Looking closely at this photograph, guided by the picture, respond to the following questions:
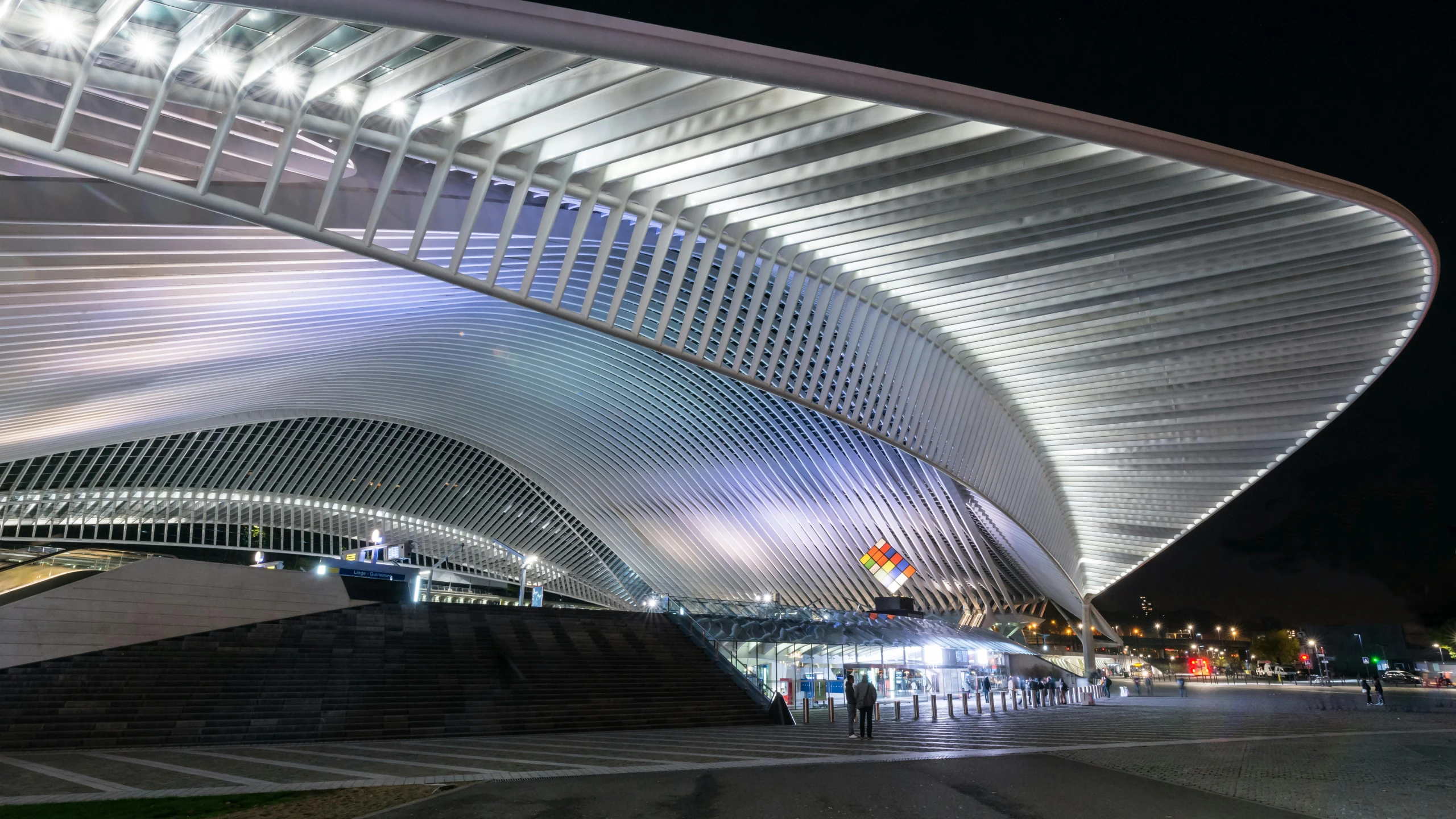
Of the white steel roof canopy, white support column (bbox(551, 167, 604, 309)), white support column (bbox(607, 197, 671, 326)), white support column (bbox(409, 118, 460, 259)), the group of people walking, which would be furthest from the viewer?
the group of people walking

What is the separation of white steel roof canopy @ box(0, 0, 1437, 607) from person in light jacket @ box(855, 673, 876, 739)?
6.35 m

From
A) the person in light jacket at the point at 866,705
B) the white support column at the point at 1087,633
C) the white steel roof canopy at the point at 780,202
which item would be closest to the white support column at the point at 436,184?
the white steel roof canopy at the point at 780,202

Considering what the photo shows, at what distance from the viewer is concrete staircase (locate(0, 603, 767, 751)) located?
14.2 metres

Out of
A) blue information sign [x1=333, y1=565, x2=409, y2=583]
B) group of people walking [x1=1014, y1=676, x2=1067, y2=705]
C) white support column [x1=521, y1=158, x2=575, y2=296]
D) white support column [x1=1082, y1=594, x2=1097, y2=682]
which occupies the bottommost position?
group of people walking [x1=1014, y1=676, x2=1067, y2=705]

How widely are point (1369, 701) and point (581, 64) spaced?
1250 inches

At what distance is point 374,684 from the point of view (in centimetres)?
1673

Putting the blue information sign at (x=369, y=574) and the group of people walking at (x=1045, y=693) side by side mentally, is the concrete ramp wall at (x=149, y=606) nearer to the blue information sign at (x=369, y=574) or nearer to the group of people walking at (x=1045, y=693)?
the blue information sign at (x=369, y=574)

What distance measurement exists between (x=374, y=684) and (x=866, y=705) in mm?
10234

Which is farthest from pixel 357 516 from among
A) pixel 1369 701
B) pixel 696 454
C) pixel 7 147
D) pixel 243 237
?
pixel 1369 701

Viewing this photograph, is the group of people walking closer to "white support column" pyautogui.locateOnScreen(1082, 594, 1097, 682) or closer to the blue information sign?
"white support column" pyautogui.locateOnScreen(1082, 594, 1097, 682)

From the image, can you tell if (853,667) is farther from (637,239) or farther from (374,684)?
(637,239)

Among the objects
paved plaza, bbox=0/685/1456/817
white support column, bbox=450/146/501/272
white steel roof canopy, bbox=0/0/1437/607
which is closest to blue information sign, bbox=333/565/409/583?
white steel roof canopy, bbox=0/0/1437/607

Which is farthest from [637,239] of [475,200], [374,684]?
[374,684]

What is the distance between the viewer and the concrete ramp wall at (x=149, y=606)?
16.6 metres
